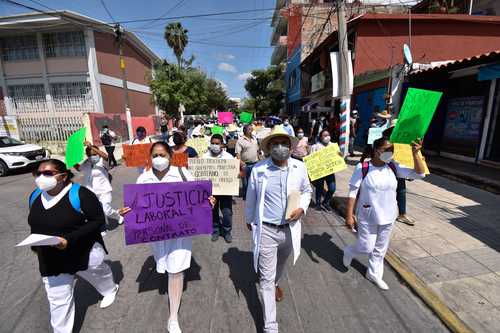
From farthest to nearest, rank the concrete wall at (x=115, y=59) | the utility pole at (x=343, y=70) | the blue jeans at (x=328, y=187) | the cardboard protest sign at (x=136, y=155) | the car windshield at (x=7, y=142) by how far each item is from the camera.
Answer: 1. the concrete wall at (x=115, y=59)
2. the car windshield at (x=7, y=142)
3. the utility pole at (x=343, y=70)
4. the blue jeans at (x=328, y=187)
5. the cardboard protest sign at (x=136, y=155)

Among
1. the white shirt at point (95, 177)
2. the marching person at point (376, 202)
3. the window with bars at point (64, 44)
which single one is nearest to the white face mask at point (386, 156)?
the marching person at point (376, 202)

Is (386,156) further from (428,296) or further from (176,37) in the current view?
(176,37)

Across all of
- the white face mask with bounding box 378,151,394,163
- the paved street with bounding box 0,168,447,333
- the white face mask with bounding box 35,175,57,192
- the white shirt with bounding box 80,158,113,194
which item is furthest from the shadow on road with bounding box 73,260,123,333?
the white face mask with bounding box 378,151,394,163

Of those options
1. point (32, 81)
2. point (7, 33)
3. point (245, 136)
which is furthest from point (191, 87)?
point (245, 136)

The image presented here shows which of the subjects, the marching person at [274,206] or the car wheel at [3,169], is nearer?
the marching person at [274,206]

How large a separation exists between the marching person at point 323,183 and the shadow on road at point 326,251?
47.5 inches

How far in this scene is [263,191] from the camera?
240 cm

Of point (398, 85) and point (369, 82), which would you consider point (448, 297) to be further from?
point (369, 82)

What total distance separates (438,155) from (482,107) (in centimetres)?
235

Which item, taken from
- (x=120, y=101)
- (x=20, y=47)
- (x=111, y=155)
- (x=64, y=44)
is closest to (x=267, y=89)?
(x=120, y=101)

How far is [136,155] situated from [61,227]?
3252 mm

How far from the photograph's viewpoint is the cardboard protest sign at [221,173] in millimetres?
4141

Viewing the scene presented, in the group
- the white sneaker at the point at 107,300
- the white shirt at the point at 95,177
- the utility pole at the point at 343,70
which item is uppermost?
the utility pole at the point at 343,70

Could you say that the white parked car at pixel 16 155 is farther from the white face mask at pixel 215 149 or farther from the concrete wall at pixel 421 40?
the concrete wall at pixel 421 40
